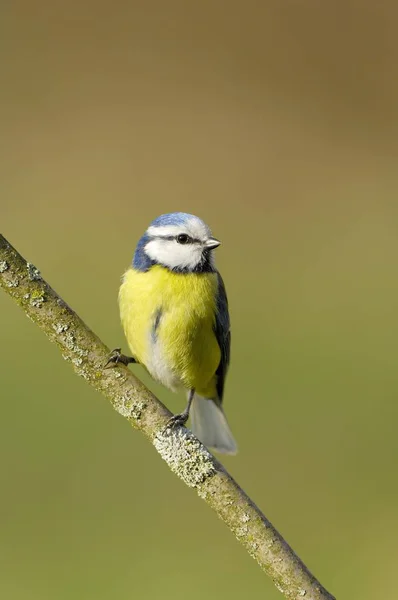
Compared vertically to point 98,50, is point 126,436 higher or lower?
lower

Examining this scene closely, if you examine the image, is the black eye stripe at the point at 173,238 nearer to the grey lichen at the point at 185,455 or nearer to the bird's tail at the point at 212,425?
the bird's tail at the point at 212,425

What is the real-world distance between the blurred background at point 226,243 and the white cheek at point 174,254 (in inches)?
56.5

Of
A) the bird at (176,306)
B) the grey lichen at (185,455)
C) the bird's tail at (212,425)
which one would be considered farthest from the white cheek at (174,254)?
the grey lichen at (185,455)

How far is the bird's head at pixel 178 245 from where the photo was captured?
258 centimetres

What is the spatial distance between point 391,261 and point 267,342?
3.93ft

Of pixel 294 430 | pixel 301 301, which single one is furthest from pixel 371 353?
pixel 294 430

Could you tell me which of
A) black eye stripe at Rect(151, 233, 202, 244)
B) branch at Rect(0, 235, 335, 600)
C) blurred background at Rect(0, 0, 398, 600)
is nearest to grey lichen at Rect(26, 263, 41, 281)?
branch at Rect(0, 235, 335, 600)

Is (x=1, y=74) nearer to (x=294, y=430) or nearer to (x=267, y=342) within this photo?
(x=267, y=342)

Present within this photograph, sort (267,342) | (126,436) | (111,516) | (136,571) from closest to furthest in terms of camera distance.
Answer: (136,571) → (111,516) → (126,436) → (267,342)

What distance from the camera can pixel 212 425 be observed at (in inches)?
120

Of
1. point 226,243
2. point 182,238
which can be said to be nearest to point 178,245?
point 182,238

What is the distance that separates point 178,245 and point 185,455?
111 centimetres

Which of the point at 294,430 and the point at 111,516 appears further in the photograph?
the point at 294,430

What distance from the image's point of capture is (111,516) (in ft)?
12.2
